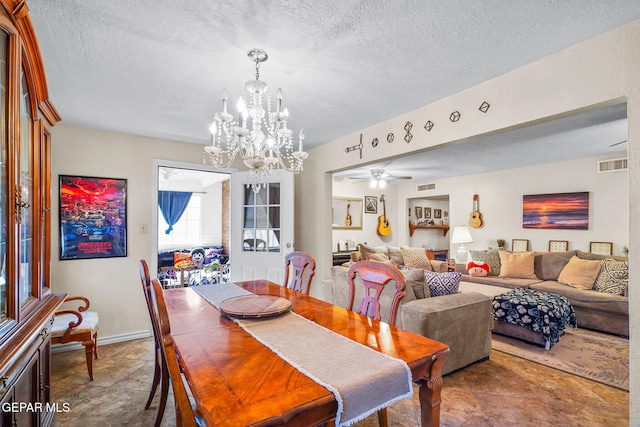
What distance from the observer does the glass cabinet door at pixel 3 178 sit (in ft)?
3.68

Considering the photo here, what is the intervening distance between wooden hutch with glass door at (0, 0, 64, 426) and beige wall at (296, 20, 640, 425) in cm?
248

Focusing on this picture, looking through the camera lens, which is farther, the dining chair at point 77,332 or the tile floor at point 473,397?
the dining chair at point 77,332

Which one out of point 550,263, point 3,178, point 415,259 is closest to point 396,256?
point 415,259

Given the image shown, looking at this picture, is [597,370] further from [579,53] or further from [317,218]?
[317,218]

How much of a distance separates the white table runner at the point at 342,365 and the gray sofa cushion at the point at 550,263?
4.39 metres

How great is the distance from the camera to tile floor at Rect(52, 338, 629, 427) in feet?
6.30

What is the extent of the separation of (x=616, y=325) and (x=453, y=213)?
10.8 ft

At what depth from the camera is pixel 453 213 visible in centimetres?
633

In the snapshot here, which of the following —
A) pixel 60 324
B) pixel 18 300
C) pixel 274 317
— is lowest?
pixel 60 324

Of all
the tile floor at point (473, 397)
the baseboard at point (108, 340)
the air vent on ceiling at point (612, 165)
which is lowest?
the baseboard at point (108, 340)

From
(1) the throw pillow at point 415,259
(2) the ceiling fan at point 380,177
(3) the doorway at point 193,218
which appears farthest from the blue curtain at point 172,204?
(1) the throw pillow at point 415,259

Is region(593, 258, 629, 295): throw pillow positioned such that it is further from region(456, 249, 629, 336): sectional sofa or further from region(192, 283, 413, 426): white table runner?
region(192, 283, 413, 426): white table runner

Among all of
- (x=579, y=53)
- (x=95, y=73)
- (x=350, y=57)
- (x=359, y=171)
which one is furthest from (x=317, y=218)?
(x=579, y=53)

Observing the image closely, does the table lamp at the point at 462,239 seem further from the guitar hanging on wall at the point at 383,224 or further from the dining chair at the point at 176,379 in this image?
the dining chair at the point at 176,379
